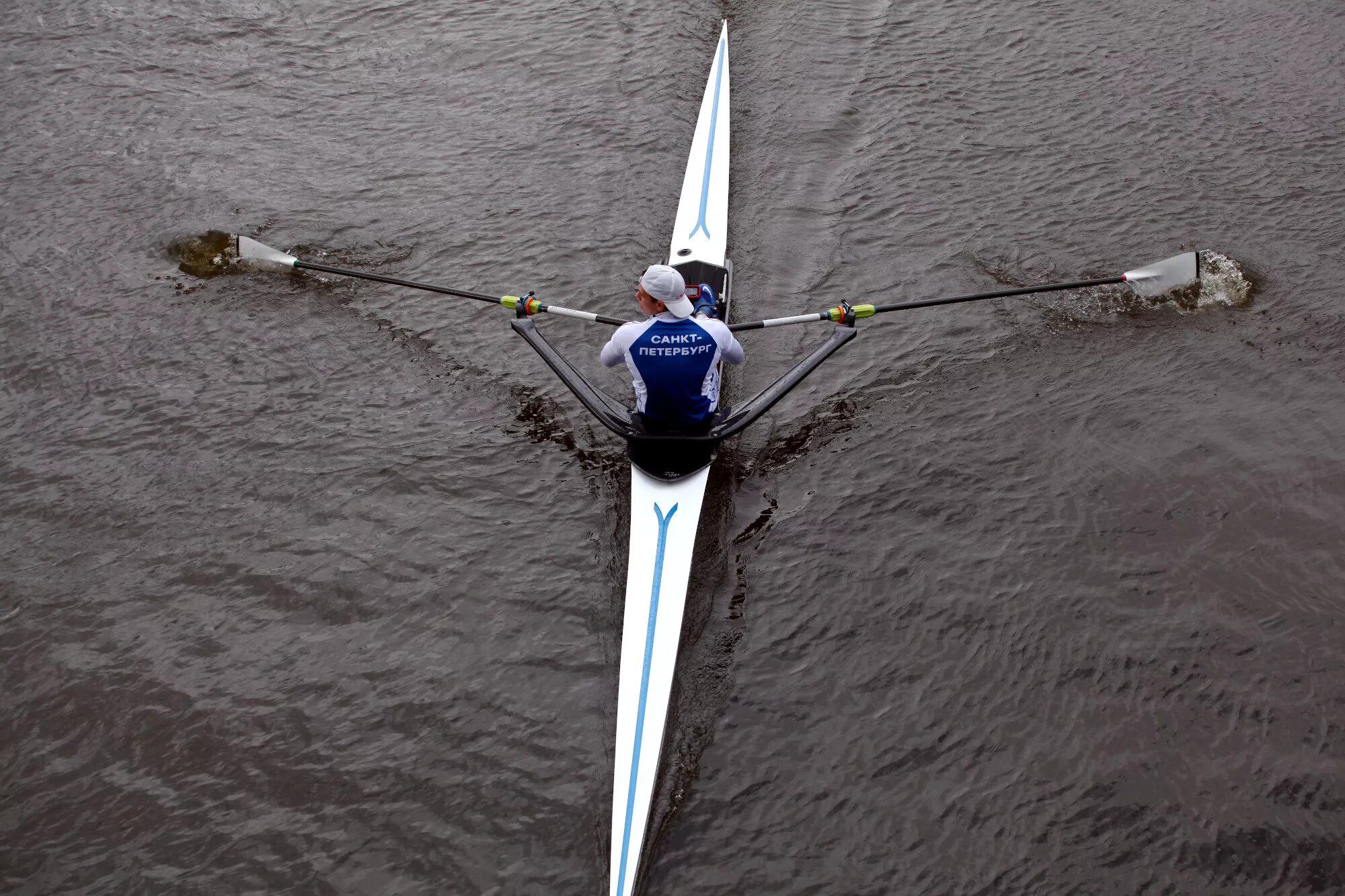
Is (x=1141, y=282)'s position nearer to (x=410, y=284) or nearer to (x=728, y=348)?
(x=728, y=348)

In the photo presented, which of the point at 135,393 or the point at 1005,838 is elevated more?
the point at 135,393

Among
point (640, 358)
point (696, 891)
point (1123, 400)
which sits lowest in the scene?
point (696, 891)

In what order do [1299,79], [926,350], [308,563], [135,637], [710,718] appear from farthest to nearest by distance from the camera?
[1299,79]
[926,350]
[308,563]
[135,637]
[710,718]

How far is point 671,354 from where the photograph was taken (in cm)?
620

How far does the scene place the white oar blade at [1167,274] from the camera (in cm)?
857

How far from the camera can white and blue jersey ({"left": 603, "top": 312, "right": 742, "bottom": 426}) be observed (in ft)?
20.4

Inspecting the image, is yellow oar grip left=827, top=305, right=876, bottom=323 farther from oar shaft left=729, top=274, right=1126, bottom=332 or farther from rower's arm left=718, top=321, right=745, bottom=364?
rower's arm left=718, top=321, right=745, bottom=364

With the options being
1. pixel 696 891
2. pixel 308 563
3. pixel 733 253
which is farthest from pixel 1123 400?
pixel 308 563

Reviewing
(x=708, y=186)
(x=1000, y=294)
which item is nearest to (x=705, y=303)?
(x=708, y=186)

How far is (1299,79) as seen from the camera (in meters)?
11.6

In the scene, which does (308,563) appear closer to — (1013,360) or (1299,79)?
(1013,360)

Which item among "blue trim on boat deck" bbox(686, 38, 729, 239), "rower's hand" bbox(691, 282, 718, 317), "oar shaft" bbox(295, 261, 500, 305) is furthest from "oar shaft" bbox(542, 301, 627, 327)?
"blue trim on boat deck" bbox(686, 38, 729, 239)

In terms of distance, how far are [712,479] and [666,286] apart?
1663 millimetres

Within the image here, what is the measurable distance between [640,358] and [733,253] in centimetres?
366
